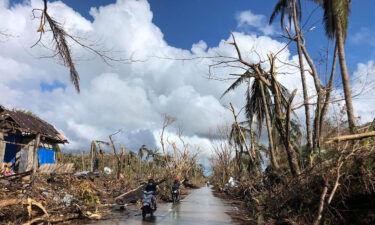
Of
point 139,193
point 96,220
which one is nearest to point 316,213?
point 96,220

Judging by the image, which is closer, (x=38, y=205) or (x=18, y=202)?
(x=18, y=202)

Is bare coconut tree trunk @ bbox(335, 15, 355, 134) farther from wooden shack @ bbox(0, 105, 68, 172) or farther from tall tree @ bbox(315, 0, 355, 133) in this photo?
wooden shack @ bbox(0, 105, 68, 172)

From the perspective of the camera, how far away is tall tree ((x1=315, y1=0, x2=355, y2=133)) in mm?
12330

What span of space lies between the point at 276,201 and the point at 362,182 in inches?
110

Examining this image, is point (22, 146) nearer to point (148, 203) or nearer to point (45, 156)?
point (45, 156)

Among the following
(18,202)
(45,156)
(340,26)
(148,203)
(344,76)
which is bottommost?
(148,203)

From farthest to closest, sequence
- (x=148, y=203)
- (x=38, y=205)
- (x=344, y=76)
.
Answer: (x=344, y=76), (x=148, y=203), (x=38, y=205)

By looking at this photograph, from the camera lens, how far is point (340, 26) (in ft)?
47.3

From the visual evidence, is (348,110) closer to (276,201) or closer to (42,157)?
(276,201)

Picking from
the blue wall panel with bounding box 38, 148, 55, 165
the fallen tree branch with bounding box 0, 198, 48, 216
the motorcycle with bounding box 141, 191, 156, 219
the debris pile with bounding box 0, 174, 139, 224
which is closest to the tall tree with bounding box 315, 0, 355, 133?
the motorcycle with bounding box 141, 191, 156, 219

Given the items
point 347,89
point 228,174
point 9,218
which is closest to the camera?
point 9,218

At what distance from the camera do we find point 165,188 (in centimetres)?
2228

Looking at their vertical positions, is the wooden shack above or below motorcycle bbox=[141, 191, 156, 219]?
above

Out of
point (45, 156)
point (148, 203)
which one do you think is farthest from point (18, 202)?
point (45, 156)
